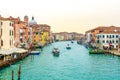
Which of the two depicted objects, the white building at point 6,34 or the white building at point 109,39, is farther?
the white building at point 109,39

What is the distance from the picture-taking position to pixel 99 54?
7212 cm

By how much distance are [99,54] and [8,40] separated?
25.1 metres

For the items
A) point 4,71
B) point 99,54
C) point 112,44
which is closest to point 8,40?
point 4,71

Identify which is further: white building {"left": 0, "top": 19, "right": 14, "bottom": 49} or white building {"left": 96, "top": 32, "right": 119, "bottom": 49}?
white building {"left": 96, "top": 32, "right": 119, "bottom": 49}

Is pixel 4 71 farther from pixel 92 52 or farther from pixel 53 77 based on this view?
pixel 92 52

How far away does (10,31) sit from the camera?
183 feet

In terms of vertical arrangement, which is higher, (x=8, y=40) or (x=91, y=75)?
(x=8, y=40)

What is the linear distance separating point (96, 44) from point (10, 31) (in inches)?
1734

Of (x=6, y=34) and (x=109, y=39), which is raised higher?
(x=6, y=34)

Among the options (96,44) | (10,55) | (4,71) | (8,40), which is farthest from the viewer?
(96,44)

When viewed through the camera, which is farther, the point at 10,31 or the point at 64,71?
the point at 10,31

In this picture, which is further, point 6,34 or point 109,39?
point 109,39

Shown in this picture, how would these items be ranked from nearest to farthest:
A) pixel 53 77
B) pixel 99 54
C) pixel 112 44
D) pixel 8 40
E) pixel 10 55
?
pixel 53 77, pixel 10 55, pixel 8 40, pixel 99 54, pixel 112 44

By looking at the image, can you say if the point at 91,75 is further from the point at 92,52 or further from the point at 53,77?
the point at 92,52
